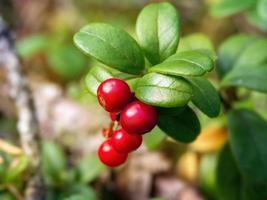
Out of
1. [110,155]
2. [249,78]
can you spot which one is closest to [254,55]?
[249,78]

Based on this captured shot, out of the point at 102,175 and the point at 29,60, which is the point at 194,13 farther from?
the point at 102,175

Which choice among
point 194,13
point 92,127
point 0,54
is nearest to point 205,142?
point 92,127

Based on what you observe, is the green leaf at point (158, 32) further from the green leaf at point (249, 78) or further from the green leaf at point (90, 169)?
the green leaf at point (90, 169)

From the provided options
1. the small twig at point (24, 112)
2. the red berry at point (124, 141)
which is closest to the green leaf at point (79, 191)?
the small twig at point (24, 112)

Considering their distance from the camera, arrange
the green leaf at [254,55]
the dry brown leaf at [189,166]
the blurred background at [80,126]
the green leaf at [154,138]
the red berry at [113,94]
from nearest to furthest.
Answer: the red berry at [113,94]
the green leaf at [154,138]
the green leaf at [254,55]
the blurred background at [80,126]
the dry brown leaf at [189,166]

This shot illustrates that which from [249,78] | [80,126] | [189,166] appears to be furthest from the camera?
[80,126]

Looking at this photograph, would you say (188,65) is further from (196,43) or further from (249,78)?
(196,43)

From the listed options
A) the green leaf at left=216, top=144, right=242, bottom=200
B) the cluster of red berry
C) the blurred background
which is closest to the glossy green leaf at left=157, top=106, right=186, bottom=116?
the cluster of red berry
